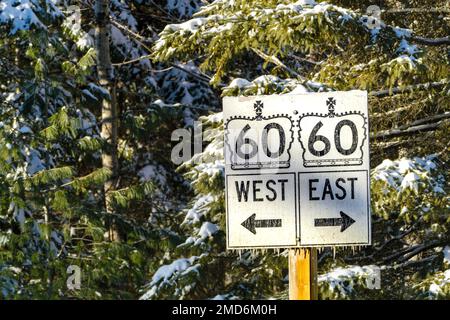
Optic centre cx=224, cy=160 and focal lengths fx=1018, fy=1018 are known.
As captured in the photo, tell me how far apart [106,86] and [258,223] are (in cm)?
1116

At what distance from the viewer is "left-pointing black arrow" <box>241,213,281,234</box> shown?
13.9ft

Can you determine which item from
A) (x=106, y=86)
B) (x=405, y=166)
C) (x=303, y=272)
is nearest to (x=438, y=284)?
(x=405, y=166)

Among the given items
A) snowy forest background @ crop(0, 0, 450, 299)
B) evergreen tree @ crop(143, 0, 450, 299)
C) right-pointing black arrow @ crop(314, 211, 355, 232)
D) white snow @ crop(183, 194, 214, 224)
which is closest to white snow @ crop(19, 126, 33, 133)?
snowy forest background @ crop(0, 0, 450, 299)

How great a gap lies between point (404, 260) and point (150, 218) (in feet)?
17.2

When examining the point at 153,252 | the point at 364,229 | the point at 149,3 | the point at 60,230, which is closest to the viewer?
the point at 364,229

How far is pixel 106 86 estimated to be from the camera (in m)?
15.1

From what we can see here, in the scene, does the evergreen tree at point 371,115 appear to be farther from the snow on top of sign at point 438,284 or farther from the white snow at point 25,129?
the white snow at point 25,129

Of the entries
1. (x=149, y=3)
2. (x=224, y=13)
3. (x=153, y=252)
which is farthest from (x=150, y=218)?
(x=224, y=13)

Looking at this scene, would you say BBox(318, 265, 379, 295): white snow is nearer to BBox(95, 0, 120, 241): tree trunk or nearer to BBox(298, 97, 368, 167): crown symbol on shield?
BBox(95, 0, 120, 241): tree trunk

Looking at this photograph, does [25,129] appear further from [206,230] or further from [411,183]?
[411,183]

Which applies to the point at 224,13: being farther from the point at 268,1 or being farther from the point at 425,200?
the point at 425,200

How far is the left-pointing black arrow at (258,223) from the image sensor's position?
4.23 meters

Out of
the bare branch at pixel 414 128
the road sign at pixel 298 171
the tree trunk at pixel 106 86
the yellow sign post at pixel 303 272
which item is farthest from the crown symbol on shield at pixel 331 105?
the tree trunk at pixel 106 86
